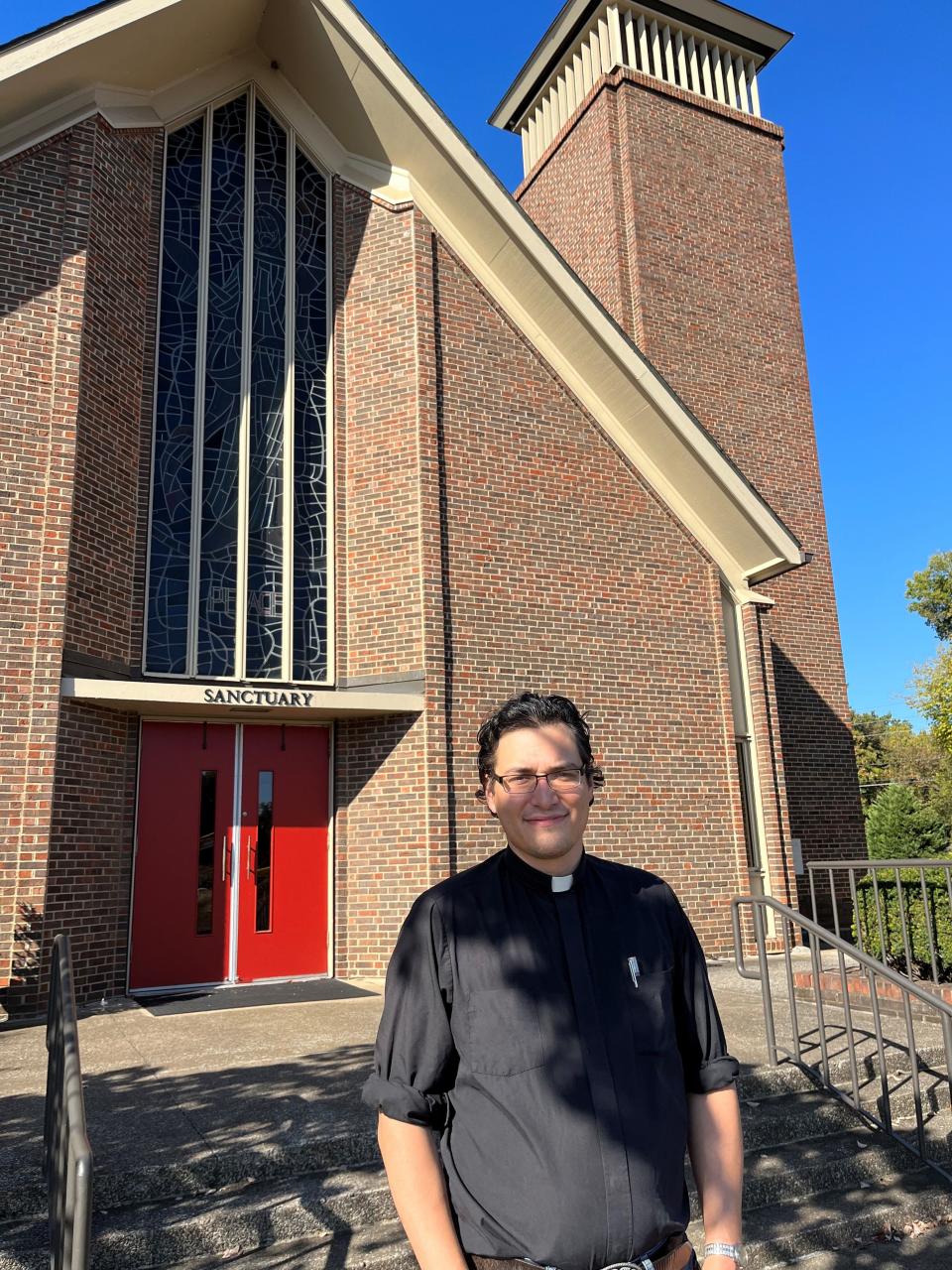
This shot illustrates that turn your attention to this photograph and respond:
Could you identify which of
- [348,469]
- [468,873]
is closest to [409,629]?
[348,469]

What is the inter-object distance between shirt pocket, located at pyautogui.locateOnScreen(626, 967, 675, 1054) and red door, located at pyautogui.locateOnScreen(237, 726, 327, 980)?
7.90m

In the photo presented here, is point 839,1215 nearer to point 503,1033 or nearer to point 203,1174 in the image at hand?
point 203,1174

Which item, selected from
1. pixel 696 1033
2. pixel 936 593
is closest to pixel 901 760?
pixel 936 593

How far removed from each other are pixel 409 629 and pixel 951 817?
3213 centimetres

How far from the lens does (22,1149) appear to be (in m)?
4.03

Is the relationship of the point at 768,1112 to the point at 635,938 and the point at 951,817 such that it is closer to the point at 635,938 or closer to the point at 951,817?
the point at 635,938

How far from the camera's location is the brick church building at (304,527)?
841 centimetres

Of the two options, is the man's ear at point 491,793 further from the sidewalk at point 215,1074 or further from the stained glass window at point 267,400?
the stained glass window at point 267,400

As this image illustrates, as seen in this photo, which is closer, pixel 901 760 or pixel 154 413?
pixel 154 413

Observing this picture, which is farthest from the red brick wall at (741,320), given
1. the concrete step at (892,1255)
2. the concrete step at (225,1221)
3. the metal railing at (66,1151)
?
the metal railing at (66,1151)

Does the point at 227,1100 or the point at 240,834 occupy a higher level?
the point at 240,834

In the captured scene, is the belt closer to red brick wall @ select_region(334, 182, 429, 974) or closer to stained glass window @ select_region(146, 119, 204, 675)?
red brick wall @ select_region(334, 182, 429, 974)

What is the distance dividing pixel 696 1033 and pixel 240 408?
30.2 ft

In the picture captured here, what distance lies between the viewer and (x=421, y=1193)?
167 centimetres
